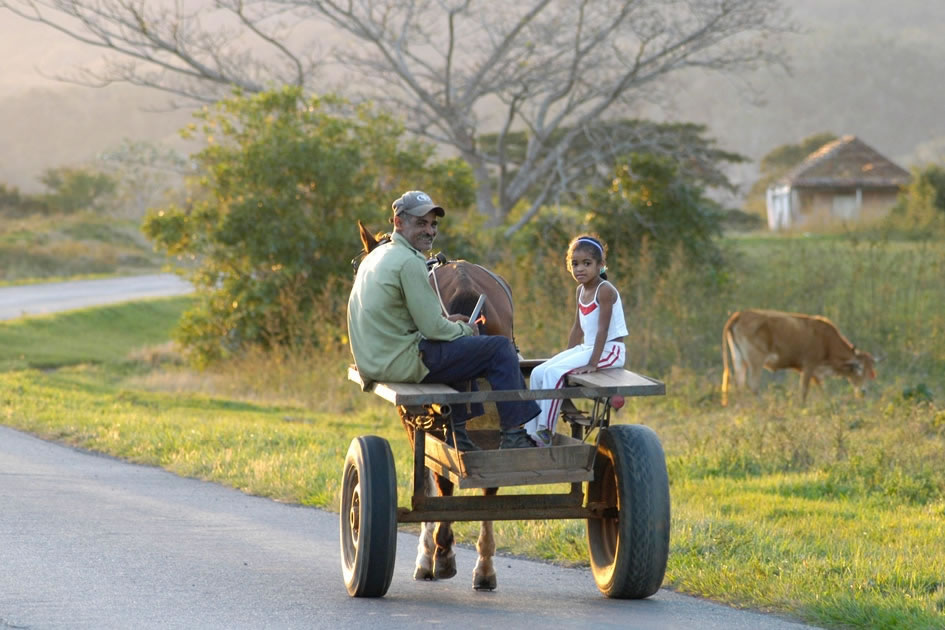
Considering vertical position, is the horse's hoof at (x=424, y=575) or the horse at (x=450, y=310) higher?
the horse at (x=450, y=310)

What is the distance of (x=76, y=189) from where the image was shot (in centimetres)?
8212

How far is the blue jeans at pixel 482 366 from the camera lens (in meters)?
7.14

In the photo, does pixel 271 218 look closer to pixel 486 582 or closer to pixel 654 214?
pixel 654 214

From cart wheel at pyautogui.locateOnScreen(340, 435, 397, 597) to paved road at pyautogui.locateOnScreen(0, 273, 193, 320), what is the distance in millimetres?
25047

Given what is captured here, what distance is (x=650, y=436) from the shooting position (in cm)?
714

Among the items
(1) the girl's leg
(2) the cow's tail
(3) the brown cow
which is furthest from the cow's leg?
(1) the girl's leg

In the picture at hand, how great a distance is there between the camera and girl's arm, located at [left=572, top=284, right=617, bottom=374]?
25.2 ft

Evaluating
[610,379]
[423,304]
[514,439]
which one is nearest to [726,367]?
[610,379]

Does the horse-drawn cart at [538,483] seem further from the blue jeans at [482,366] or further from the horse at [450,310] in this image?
the horse at [450,310]

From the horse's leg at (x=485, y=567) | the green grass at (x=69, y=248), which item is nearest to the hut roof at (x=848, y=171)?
the green grass at (x=69, y=248)

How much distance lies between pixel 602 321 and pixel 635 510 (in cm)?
130

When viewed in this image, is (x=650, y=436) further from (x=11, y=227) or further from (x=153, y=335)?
(x=11, y=227)

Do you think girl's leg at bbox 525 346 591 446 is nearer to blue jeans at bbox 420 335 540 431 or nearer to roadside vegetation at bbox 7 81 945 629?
blue jeans at bbox 420 335 540 431

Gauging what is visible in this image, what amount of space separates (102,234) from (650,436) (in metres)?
61.2
